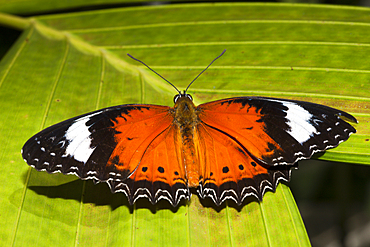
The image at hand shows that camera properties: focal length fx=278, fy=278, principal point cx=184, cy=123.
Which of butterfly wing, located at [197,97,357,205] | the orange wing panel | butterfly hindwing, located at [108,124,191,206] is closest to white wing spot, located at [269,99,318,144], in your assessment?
butterfly wing, located at [197,97,357,205]

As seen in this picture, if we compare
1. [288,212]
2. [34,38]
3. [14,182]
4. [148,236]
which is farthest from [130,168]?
[34,38]

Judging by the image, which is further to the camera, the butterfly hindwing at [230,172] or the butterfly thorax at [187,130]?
the butterfly thorax at [187,130]

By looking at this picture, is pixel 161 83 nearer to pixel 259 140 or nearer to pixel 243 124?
pixel 243 124

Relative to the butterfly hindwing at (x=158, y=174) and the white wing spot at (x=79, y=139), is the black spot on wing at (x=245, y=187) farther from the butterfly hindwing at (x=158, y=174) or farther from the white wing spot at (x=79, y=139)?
the white wing spot at (x=79, y=139)

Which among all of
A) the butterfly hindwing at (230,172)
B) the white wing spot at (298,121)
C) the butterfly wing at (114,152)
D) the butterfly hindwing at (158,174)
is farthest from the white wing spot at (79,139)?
the white wing spot at (298,121)

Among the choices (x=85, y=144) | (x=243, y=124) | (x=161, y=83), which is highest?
(x=161, y=83)

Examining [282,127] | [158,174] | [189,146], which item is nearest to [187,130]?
[189,146]
